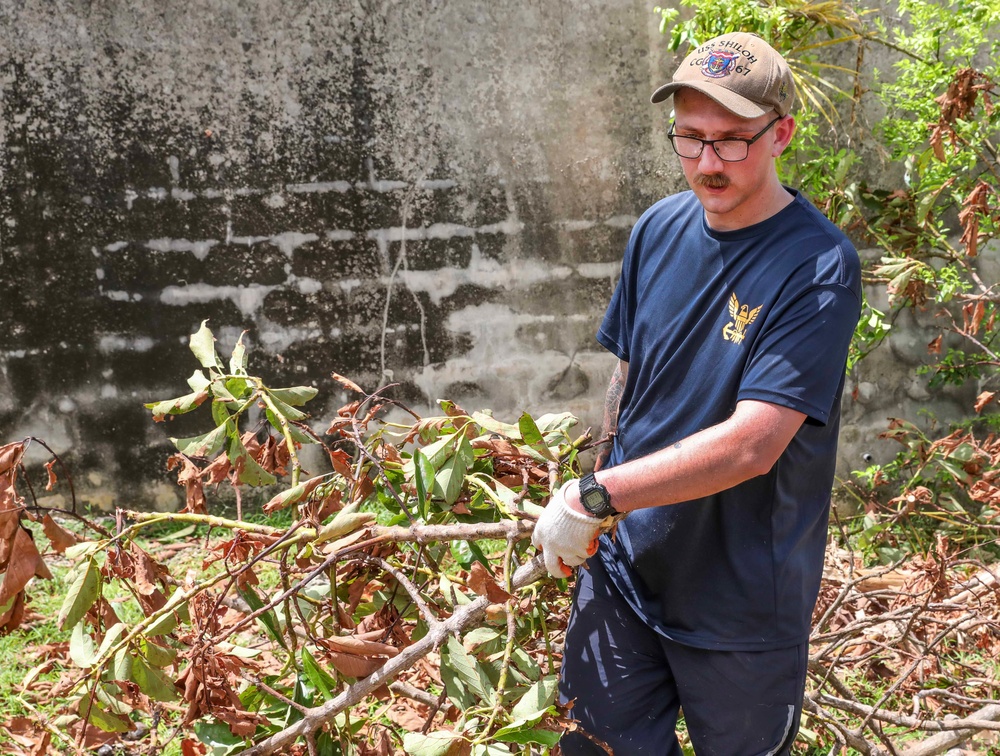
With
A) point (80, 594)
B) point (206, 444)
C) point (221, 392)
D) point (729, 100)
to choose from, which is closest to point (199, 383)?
point (221, 392)

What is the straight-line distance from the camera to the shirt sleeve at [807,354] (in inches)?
68.7

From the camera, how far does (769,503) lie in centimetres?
193

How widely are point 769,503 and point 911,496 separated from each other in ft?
5.33

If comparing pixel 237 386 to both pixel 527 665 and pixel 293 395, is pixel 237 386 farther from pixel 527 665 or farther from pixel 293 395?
pixel 527 665

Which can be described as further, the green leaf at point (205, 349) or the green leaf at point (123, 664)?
the green leaf at point (205, 349)

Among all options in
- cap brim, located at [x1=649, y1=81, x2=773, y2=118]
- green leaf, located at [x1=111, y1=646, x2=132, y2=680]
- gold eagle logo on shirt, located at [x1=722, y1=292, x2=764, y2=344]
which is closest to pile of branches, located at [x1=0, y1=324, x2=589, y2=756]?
green leaf, located at [x1=111, y1=646, x2=132, y2=680]

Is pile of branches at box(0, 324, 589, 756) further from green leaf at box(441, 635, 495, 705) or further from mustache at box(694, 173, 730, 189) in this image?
mustache at box(694, 173, 730, 189)

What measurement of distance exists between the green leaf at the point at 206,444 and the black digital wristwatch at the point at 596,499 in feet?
3.16

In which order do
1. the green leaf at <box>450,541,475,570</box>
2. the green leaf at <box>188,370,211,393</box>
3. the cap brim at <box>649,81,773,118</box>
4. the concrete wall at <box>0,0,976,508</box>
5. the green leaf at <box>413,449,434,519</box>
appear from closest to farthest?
the cap brim at <box>649,81,773,118</box> → the green leaf at <box>413,449,434,519</box> → the green leaf at <box>188,370,211,393</box> → the green leaf at <box>450,541,475,570</box> → the concrete wall at <box>0,0,976,508</box>

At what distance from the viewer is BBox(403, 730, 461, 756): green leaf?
177 centimetres

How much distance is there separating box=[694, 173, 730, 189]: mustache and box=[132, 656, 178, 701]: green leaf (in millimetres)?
1602

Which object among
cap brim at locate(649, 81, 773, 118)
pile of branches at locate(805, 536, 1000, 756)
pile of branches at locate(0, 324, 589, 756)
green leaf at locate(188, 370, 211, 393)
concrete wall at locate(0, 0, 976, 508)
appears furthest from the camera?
concrete wall at locate(0, 0, 976, 508)

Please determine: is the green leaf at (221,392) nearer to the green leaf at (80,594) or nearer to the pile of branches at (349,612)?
the pile of branches at (349,612)

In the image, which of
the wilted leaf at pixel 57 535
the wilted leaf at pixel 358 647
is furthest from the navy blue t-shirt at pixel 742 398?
the wilted leaf at pixel 57 535
